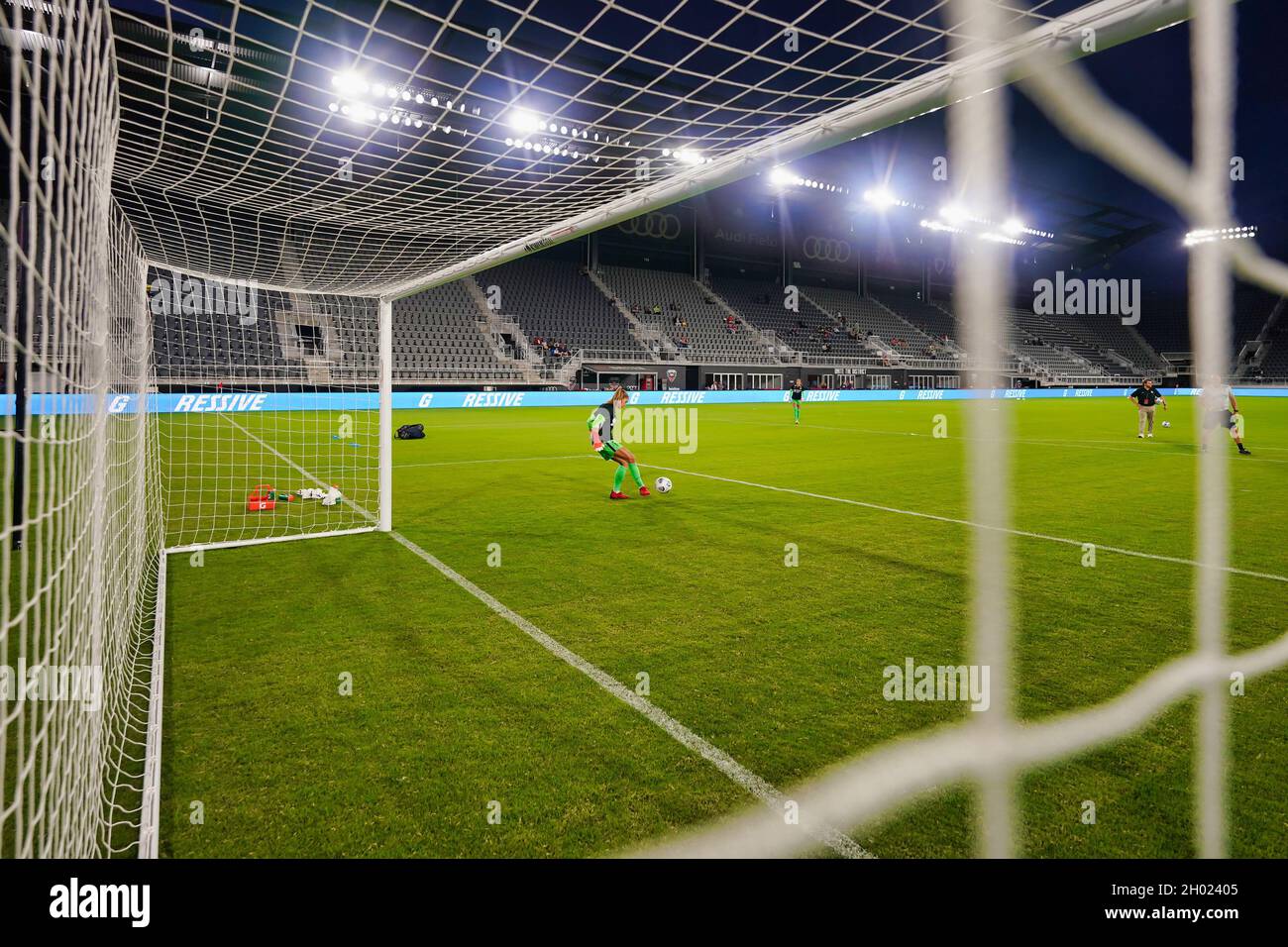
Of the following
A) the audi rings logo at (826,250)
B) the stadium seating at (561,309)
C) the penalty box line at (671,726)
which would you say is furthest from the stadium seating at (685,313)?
the penalty box line at (671,726)

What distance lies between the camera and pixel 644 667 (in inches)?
167

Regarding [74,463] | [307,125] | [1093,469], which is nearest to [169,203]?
[307,125]

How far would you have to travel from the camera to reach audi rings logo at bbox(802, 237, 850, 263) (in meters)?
56.4

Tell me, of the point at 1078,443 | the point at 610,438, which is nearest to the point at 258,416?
the point at 610,438

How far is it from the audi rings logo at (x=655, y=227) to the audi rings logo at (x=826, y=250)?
38.3 feet

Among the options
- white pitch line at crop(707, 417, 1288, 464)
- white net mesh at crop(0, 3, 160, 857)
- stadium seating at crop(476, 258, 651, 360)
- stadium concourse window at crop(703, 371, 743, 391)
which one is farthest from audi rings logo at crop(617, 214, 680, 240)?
white net mesh at crop(0, 3, 160, 857)

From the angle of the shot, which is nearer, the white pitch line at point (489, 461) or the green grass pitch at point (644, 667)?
the green grass pitch at point (644, 667)

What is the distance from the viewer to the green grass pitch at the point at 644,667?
2779 mm

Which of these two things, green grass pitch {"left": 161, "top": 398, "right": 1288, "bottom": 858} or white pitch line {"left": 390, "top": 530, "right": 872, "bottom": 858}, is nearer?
white pitch line {"left": 390, "top": 530, "right": 872, "bottom": 858}

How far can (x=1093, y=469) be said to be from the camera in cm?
1273

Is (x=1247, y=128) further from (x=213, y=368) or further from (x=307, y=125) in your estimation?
(x=213, y=368)

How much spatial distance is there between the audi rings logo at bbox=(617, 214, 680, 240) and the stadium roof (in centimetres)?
4341

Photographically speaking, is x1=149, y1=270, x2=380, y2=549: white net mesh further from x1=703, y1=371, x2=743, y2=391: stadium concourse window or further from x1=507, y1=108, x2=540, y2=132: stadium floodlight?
x1=703, y1=371, x2=743, y2=391: stadium concourse window

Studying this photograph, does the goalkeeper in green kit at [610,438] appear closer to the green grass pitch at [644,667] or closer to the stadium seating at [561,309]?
the green grass pitch at [644,667]
